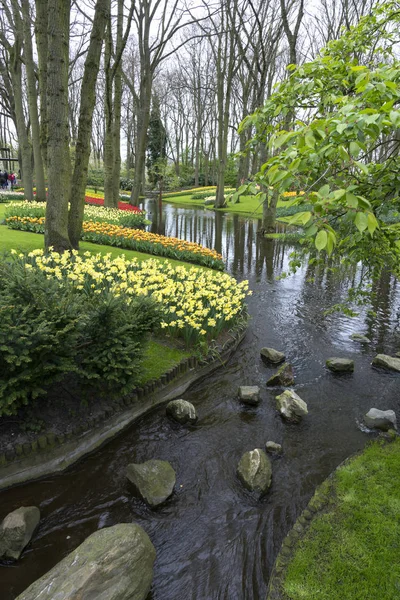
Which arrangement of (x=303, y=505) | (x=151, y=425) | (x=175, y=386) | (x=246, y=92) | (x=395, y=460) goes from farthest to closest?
(x=246, y=92), (x=175, y=386), (x=151, y=425), (x=395, y=460), (x=303, y=505)

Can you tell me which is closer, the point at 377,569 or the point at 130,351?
the point at 377,569

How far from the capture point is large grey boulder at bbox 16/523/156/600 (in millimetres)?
2287

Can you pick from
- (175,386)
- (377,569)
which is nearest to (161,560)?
(377,569)

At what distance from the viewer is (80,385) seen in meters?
4.12

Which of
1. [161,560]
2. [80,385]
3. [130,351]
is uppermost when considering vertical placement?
[130,351]

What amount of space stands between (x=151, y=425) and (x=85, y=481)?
0.99 meters

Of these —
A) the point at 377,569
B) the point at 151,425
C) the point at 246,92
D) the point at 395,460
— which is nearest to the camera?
the point at 377,569

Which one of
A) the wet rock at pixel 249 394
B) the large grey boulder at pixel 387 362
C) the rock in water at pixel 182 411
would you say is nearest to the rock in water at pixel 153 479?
the rock in water at pixel 182 411

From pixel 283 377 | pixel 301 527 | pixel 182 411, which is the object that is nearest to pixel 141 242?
pixel 283 377

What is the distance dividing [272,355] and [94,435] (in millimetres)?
3050

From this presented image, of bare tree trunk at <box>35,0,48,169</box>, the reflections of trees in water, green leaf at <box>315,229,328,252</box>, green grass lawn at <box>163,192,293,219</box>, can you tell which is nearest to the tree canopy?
Result: green leaf at <box>315,229,328,252</box>

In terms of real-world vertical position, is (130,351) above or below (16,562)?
above

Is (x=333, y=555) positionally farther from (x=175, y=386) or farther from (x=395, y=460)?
(x=175, y=386)

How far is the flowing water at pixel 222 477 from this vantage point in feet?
9.15
